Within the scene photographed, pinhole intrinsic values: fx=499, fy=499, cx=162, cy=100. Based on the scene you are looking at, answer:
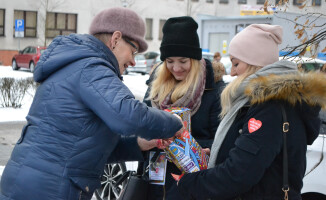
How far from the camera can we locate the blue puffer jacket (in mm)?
2330

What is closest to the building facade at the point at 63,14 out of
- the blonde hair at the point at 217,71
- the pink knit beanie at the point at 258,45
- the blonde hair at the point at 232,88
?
the blonde hair at the point at 217,71

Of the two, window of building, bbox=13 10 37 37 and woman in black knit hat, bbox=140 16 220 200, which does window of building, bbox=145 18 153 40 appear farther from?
woman in black knit hat, bbox=140 16 220 200

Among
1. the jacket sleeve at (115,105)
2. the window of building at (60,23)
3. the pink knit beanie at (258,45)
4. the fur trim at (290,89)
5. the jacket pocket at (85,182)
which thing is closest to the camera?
the jacket sleeve at (115,105)

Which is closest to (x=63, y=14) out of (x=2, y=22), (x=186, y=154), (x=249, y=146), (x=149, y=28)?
(x=2, y=22)

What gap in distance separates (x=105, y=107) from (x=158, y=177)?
1179mm

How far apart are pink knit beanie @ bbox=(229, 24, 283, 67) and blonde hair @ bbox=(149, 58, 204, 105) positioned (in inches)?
25.7

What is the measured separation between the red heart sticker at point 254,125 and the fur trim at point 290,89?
4.1 inches

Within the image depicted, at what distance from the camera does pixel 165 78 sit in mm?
3727

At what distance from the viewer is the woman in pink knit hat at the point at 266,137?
2.48 meters

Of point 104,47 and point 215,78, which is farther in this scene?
point 215,78

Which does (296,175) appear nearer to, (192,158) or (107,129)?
(192,158)

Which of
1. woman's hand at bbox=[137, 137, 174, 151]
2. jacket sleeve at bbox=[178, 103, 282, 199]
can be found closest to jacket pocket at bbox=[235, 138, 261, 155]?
jacket sleeve at bbox=[178, 103, 282, 199]

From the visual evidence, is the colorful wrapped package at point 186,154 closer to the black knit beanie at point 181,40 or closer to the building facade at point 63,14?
the black knit beanie at point 181,40

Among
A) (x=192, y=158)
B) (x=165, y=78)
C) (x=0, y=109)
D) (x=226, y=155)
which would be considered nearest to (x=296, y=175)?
(x=226, y=155)
